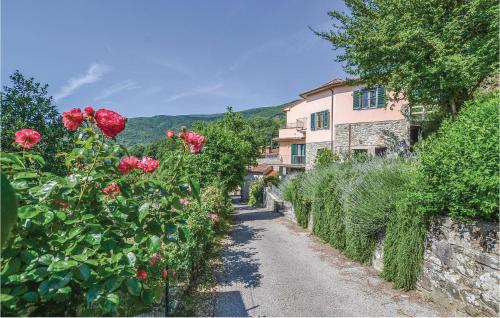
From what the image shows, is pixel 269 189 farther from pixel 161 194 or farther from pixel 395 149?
pixel 161 194

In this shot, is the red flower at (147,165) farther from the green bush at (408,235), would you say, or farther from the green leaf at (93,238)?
the green bush at (408,235)

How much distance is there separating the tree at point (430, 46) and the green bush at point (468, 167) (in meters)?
5.54

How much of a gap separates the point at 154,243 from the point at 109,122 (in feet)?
3.45

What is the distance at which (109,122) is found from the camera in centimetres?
223

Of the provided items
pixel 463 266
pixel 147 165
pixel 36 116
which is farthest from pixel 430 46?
pixel 36 116

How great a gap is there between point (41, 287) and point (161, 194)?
3.42 ft

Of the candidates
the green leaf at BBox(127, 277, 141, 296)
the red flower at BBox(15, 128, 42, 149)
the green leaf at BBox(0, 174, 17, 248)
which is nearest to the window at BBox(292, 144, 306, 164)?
the red flower at BBox(15, 128, 42, 149)

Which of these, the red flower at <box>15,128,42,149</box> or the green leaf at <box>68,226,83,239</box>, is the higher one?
the red flower at <box>15,128,42,149</box>

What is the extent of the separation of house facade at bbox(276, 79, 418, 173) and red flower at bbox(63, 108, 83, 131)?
49.4 feet

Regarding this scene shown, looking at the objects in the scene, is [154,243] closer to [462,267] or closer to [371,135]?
[462,267]

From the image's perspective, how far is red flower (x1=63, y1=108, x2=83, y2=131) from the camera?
2.32m

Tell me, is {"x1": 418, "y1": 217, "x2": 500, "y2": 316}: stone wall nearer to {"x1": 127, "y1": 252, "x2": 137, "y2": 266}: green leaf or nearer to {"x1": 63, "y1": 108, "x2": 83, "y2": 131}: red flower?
{"x1": 127, "y1": 252, "x2": 137, "y2": 266}: green leaf

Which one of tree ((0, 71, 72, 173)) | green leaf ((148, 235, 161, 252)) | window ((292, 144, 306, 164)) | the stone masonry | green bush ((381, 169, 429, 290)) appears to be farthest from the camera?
window ((292, 144, 306, 164))

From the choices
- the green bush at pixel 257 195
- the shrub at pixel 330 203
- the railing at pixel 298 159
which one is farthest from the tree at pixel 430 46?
the green bush at pixel 257 195
